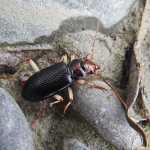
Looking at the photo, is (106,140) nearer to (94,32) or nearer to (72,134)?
(72,134)

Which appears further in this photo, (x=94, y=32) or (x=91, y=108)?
(x=94, y=32)

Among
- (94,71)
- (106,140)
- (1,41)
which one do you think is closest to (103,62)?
Result: (94,71)

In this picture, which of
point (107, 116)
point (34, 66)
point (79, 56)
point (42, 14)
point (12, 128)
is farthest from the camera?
point (79, 56)

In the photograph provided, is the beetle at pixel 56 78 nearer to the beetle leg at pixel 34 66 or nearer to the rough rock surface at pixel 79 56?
the beetle leg at pixel 34 66

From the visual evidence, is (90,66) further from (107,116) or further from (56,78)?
(107,116)

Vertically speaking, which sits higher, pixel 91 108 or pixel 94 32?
pixel 94 32

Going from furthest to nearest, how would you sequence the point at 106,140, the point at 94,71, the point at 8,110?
the point at 94,71 < the point at 106,140 < the point at 8,110

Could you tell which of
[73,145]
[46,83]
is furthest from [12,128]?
[46,83]

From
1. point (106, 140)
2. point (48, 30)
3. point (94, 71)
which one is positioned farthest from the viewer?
point (94, 71)

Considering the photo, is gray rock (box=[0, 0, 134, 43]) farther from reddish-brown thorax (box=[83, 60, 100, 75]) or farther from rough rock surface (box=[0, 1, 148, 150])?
reddish-brown thorax (box=[83, 60, 100, 75])
